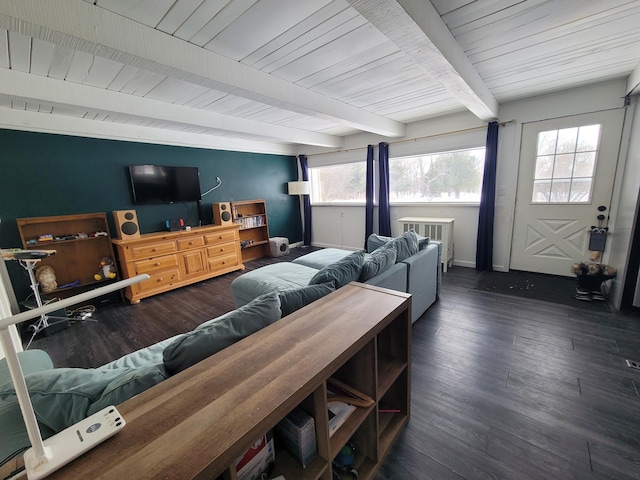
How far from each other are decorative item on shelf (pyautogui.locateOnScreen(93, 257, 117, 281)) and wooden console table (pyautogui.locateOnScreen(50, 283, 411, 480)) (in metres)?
3.52

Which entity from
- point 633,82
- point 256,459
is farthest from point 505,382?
point 633,82

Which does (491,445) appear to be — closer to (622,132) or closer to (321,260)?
(321,260)

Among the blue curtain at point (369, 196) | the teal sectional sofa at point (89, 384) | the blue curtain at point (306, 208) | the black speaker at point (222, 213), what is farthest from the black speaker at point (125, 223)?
the blue curtain at point (369, 196)

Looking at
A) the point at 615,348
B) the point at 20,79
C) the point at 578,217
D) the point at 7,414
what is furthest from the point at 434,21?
the point at 578,217

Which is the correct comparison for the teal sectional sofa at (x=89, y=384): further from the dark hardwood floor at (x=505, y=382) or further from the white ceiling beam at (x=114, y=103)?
the white ceiling beam at (x=114, y=103)

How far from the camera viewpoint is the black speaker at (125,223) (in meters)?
3.39

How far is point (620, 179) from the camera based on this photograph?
9.78ft

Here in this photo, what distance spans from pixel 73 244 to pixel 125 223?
2.28ft

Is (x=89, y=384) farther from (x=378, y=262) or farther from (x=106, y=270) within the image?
(x=106, y=270)

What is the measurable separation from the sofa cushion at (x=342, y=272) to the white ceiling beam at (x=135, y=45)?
1.61 metres

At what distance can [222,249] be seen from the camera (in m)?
4.41

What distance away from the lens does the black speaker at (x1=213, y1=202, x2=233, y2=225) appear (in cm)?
452

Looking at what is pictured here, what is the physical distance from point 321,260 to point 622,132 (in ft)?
12.2

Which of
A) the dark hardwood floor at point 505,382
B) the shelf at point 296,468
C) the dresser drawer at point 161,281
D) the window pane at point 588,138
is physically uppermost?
the window pane at point 588,138
